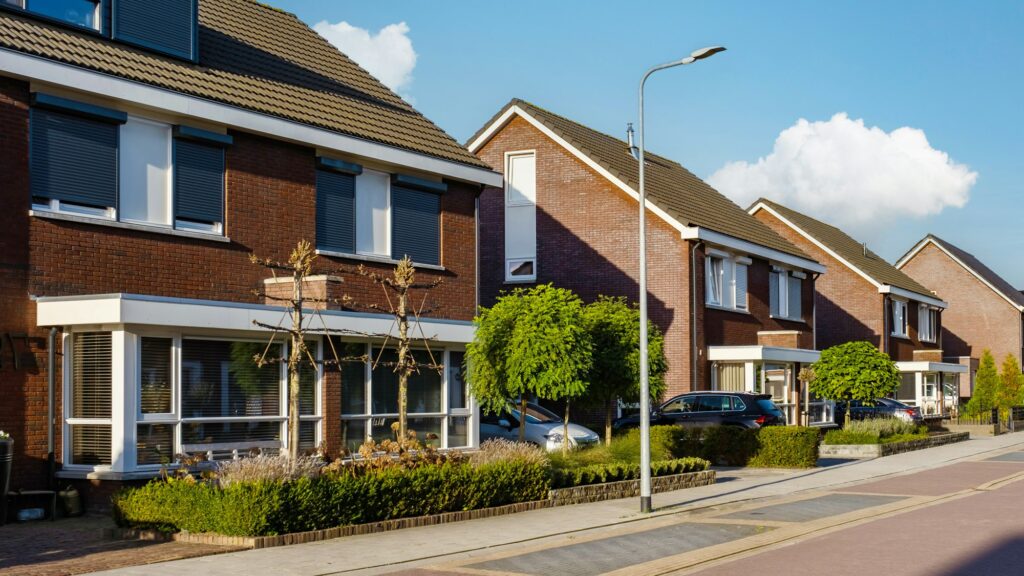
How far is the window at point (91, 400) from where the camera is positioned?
50.7ft

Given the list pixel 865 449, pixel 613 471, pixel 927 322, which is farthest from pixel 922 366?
pixel 613 471

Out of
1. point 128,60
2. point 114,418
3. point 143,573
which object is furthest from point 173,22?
point 143,573

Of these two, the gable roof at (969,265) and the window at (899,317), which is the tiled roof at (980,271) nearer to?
the gable roof at (969,265)

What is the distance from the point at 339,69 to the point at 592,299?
11527mm

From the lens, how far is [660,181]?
35.5 m

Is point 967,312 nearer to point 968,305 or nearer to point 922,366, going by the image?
point 968,305

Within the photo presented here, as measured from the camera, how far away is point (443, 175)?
22.6 metres

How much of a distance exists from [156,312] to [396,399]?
232 inches

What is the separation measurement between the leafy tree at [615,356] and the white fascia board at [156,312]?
6285 millimetres

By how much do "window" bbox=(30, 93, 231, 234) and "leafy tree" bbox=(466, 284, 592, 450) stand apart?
5.13 metres

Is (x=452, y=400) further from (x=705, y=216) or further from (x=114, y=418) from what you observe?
(x=705, y=216)

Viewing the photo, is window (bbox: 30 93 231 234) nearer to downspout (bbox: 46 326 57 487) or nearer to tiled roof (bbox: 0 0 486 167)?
tiled roof (bbox: 0 0 486 167)

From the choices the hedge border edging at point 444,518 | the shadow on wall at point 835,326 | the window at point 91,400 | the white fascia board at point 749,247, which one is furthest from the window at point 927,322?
the window at point 91,400

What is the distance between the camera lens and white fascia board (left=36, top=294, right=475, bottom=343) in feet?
48.9
